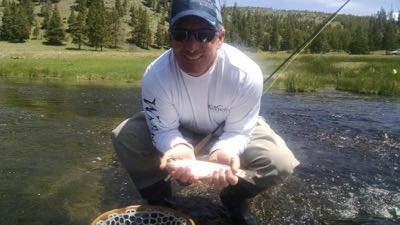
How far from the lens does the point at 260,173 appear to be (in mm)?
4027

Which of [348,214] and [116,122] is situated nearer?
[348,214]

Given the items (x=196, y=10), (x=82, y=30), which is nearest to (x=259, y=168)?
(x=196, y=10)

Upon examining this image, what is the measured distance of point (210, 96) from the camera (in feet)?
13.3

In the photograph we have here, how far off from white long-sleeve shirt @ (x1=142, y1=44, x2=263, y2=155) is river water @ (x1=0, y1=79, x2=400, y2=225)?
3.30ft

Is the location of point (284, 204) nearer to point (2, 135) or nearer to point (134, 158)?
point (134, 158)

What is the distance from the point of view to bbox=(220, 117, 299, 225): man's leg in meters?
4.02

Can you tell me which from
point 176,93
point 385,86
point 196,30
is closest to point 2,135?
point 176,93

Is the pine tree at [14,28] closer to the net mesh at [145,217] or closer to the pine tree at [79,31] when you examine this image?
the pine tree at [79,31]

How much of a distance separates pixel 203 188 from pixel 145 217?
1.56 metres

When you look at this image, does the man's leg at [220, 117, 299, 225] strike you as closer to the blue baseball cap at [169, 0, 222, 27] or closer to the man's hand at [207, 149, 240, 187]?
the man's hand at [207, 149, 240, 187]

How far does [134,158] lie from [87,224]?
0.78 m

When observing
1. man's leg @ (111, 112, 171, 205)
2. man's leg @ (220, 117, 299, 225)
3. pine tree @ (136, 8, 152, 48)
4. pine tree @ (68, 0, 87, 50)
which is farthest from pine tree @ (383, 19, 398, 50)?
man's leg @ (111, 112, 171, 205)

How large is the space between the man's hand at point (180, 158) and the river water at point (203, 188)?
1008 mm

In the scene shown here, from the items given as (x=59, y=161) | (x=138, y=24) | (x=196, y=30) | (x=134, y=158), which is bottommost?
(x=138, y=24)
